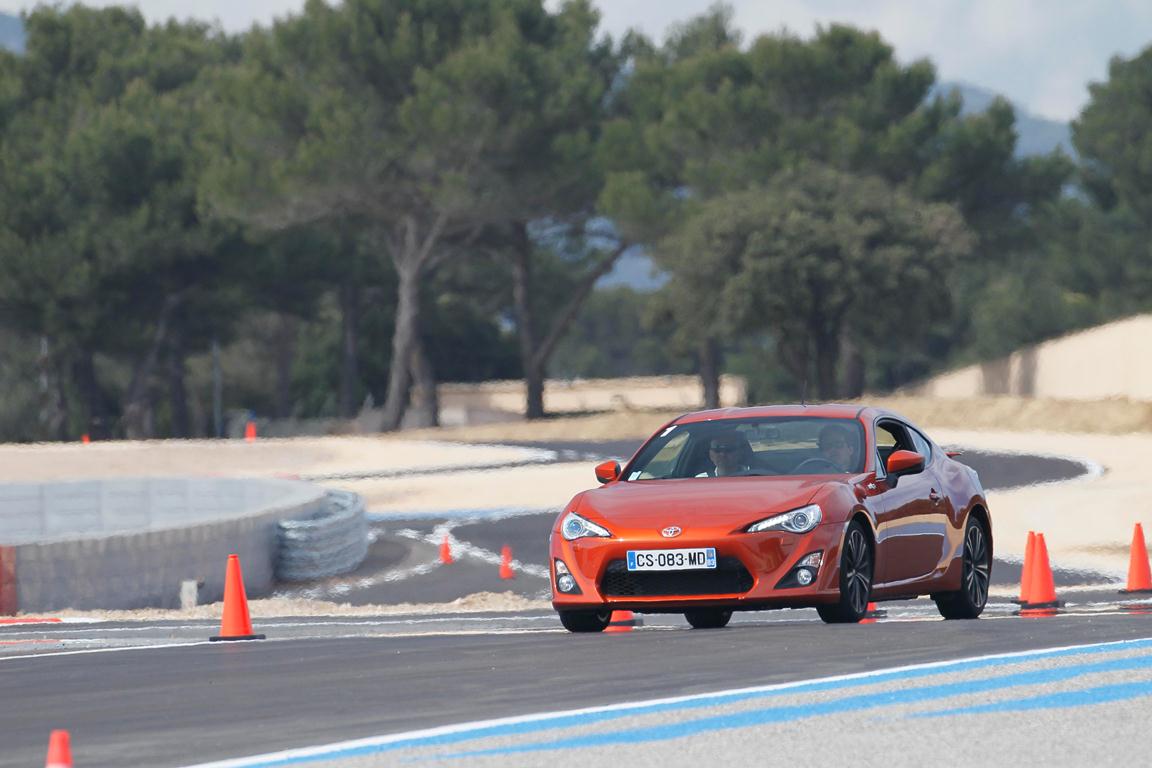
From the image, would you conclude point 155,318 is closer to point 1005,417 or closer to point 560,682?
point 1005,417

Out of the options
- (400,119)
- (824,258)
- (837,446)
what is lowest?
(837,446)

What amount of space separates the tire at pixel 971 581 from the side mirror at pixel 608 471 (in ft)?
7.89

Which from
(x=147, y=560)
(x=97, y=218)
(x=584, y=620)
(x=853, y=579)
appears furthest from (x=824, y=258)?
(x=853, y=579)

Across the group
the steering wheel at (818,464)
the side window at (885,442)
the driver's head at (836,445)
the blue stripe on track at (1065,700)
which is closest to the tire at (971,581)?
A: the side window at (885,442)

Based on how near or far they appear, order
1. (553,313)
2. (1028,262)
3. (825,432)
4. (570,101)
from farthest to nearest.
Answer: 1. (1028,262)
2. (553,313)
3. (570,101)
4. (825,432)

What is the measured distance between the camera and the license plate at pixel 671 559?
12438 millimetres

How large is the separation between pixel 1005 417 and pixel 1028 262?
49.8 meters

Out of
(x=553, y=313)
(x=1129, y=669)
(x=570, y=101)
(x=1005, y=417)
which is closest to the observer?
(x=1129, y=669)

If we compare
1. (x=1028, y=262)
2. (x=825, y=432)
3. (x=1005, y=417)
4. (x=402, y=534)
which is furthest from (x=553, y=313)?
(x=825, y=432)

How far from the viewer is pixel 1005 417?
64812 mm

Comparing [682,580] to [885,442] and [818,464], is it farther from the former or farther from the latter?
[885,442]

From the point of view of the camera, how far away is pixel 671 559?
492 inches

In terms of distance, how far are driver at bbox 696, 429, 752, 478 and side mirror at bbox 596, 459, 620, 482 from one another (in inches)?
21.1

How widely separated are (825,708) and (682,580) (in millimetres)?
3738
